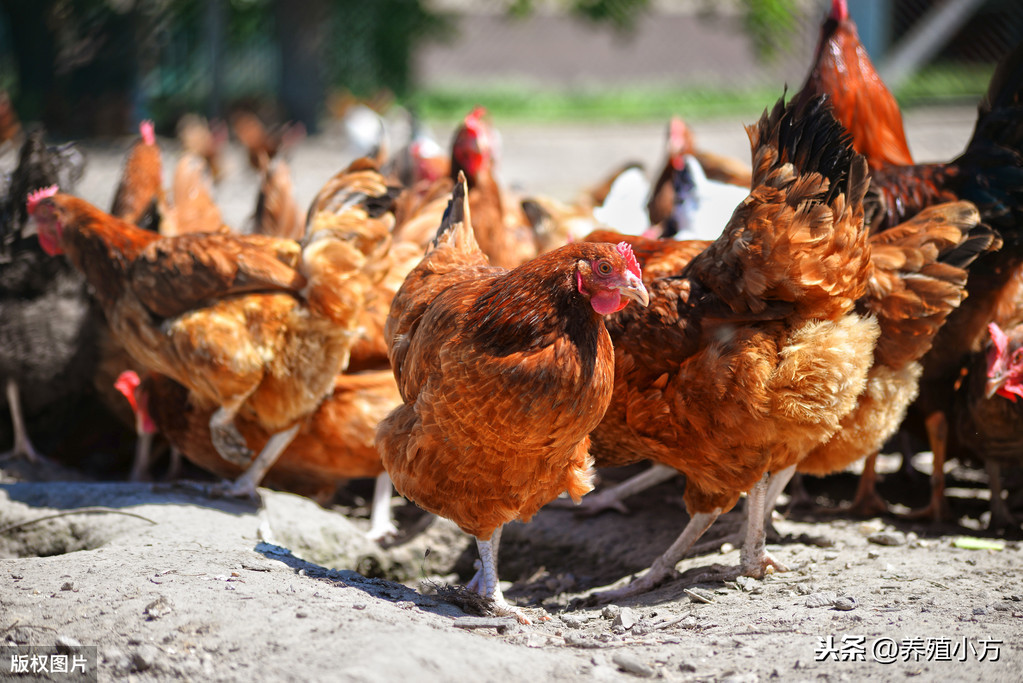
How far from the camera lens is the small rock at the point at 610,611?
122 inches

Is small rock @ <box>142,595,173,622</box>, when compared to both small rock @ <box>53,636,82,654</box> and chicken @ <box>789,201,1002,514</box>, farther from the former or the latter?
chicken @ <box>789,201,1002,514</box>

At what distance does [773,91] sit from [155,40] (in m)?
10.7

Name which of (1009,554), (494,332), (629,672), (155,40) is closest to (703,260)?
(494,332)

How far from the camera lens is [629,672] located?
246cm

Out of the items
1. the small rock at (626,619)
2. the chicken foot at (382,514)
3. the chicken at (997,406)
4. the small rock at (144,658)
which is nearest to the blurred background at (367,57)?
the chicken foot at (382,514)

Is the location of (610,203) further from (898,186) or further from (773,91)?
(773,91)

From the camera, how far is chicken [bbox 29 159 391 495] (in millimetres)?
3781

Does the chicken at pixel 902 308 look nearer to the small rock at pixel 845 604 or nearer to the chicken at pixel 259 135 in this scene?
the small rock at pixel 845 604

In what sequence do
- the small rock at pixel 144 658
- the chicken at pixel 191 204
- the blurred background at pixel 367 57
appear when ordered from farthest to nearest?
the blurred background at pixel 367 57
the chicken at pixel 191 204
the small rock at pixel 144 658

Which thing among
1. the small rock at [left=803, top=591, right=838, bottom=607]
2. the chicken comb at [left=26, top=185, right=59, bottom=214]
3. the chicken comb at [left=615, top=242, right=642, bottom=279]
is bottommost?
the small rock at [left=803, top=591, right=838, bottom=607]

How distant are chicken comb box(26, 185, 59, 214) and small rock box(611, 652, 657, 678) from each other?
3.48 m

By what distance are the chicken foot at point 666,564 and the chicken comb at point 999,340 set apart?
144 centimetres

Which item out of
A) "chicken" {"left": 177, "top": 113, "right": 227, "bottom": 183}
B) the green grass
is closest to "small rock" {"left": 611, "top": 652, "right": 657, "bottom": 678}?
"chicken" {"left": 177, "top": 113, "right": 227, "bottom": 183}

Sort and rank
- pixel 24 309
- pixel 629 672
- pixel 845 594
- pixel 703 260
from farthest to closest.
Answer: pixel 24 309 → pixel 703 260 → pixel 845 594 → pixel 629 672
